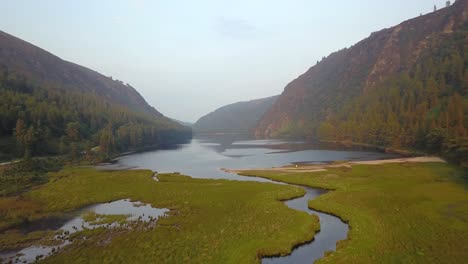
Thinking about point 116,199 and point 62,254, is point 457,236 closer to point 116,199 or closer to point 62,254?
point 62,254

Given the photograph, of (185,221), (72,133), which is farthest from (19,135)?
(185,221)

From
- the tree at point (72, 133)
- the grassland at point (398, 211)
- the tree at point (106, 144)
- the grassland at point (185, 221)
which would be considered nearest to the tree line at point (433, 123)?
the grassland at point (398, 211)

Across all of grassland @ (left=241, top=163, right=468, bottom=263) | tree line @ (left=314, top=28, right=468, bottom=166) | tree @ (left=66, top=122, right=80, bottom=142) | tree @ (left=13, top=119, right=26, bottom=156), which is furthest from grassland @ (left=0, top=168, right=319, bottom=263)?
tree @ (left=66, top=122, right=80, bottom=142)

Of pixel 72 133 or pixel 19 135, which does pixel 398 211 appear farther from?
pixel 72 133

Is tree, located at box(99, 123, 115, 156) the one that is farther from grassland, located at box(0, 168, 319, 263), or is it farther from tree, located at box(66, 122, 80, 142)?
grassland, located at box(0, 168, 319, 263)

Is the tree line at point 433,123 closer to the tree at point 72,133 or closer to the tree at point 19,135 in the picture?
the tree at point 19,135

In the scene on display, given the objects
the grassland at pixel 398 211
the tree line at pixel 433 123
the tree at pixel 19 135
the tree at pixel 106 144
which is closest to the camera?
the grassland at pixel 398 211

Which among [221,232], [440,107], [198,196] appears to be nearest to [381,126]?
[440,107]
